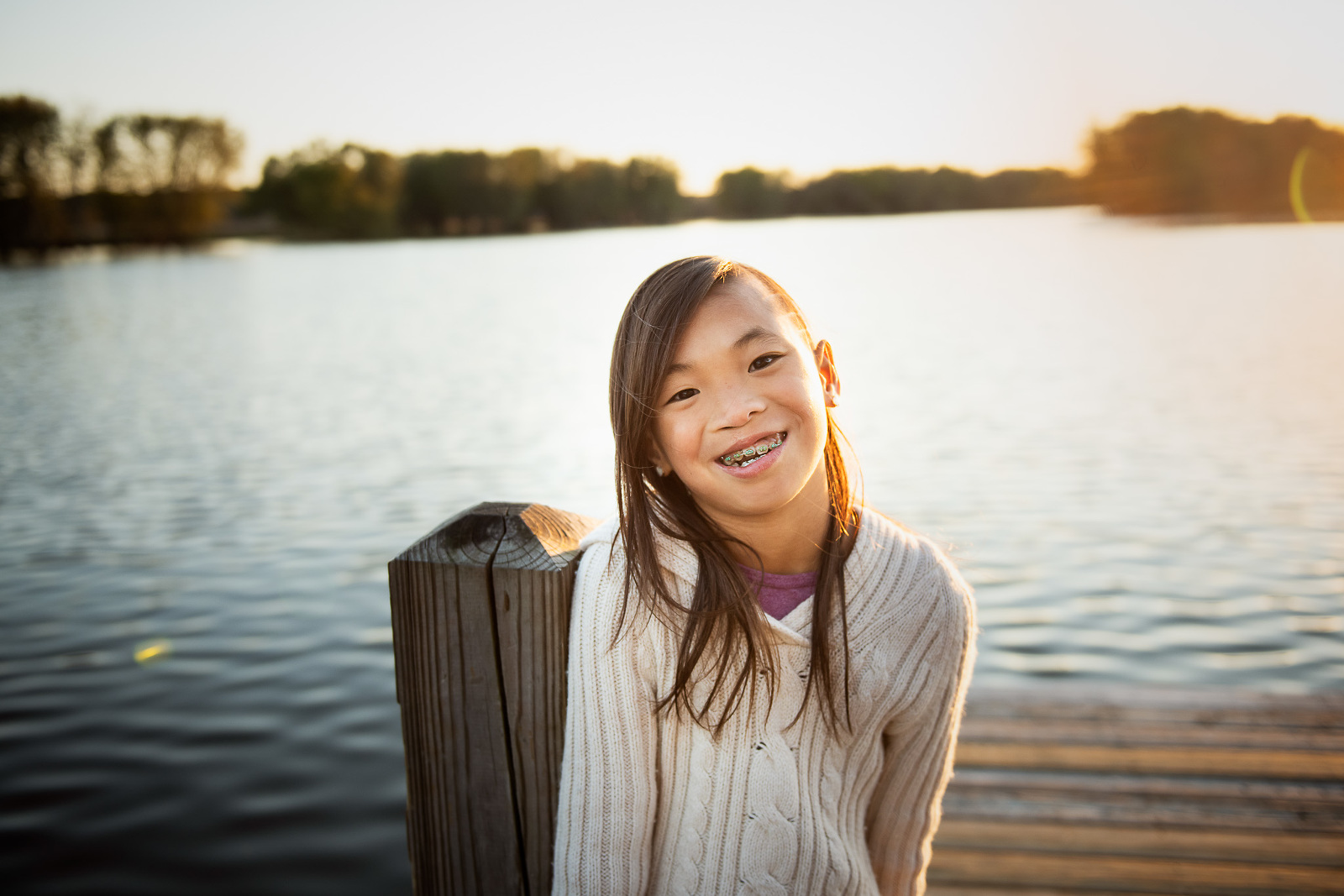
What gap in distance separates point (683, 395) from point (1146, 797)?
7.55ft

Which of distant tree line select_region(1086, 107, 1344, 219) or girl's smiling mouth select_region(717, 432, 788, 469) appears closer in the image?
girl's smiling mouth select_region(717, 432, 788, 469)

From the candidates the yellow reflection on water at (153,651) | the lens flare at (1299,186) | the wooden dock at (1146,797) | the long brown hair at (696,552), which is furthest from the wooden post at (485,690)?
the lens flare at (1299,186)

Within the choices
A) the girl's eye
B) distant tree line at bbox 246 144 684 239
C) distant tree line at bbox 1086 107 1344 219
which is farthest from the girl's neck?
distant tree line at bbox 246 144 684 239

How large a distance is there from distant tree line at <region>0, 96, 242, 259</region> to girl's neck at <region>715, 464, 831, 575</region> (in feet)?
232

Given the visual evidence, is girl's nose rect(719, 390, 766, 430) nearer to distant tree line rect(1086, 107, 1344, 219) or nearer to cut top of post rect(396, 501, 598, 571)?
cut top of post rect(396, 501, 598, 571)

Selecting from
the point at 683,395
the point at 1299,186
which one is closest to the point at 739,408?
the point at 683,395

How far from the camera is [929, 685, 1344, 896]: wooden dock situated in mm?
2572

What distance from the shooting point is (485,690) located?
4.26 feet

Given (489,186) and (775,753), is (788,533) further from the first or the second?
(489,186)

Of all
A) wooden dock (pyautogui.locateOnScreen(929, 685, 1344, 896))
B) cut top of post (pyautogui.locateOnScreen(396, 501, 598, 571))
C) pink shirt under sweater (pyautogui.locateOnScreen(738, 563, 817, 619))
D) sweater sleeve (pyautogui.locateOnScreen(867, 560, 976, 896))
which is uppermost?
cut top of post (pyautogui.locateOnScreen(396, 501, 598, 571))

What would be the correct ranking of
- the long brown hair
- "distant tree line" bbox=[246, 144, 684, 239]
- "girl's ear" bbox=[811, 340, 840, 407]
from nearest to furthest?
the long brown hair
"girl's ear" bbox=[811, 340, 840, 407]
"distant tree line" bbox=[246, 144, 684, 239]

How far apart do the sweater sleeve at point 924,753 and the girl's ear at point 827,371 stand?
366 millimetres

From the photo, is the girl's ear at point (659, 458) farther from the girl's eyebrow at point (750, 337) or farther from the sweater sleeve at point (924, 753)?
the sweater sleeve at point (924, 753)

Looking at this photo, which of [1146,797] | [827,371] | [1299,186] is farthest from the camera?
[1299,186]
